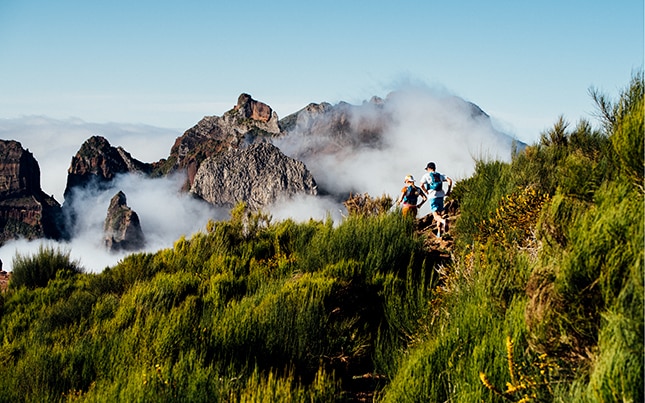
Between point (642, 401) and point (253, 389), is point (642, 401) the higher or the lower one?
the higher one

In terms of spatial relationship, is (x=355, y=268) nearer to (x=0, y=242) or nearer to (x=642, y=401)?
(x=642, y=401)

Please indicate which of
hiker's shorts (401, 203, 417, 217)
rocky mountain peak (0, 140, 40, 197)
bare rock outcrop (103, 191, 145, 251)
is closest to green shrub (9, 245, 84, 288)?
hiker's shorts (401, 203, 417, 217)

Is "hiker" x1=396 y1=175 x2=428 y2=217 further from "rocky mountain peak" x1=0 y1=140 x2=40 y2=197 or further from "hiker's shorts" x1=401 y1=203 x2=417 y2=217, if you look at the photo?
"rocky mountain peak" x1=0 y1=140 x2=40 y2=197

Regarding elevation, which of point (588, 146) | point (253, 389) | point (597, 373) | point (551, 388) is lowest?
point (253, 389)

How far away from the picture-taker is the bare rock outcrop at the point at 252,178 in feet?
528

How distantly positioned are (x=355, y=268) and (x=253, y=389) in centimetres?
424

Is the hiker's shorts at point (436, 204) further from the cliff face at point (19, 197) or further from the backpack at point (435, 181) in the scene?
the cliff face at point (19, 197)

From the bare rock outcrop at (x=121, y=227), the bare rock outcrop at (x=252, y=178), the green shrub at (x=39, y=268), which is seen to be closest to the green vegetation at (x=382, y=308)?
the green shrub at (x=39, y=268)

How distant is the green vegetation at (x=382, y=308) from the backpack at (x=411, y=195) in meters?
1.22

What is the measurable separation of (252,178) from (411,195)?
156 metres

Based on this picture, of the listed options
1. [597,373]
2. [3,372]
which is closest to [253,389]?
[597,373]

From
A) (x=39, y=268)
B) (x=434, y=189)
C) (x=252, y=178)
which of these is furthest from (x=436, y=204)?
(x=252, y=178)

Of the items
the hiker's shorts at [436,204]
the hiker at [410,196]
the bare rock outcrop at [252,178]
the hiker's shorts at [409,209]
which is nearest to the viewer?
the hiker's shorts at [436,204]

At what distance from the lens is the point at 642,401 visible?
2596 millimetres
